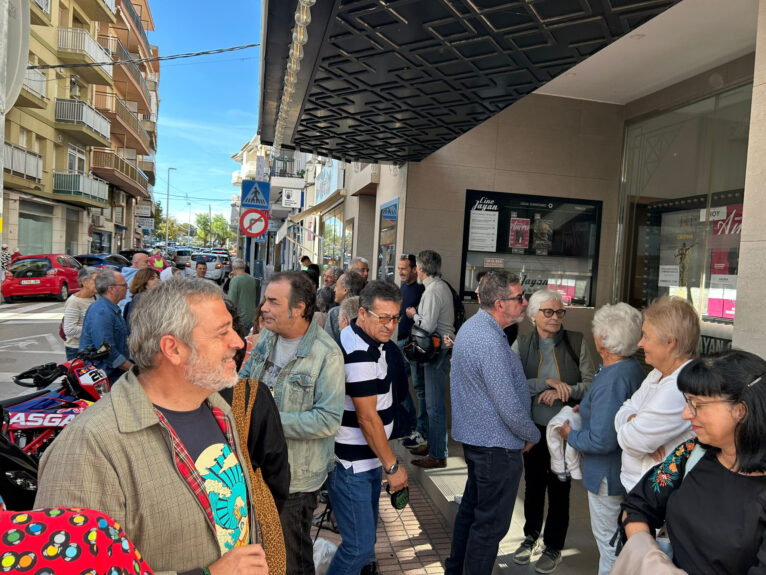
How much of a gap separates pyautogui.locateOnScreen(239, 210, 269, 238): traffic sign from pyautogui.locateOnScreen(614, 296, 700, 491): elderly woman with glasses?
7810 mm

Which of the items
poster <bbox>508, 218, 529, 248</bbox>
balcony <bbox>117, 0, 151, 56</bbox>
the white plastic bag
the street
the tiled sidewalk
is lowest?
the street

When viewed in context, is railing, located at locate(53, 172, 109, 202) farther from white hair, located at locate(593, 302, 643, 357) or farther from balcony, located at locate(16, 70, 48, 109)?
white hair, located at locate(593, 302, 643, 357)

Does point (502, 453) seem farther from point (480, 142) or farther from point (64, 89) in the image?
point (64, 89)

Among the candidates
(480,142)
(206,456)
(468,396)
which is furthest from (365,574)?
(480,142)

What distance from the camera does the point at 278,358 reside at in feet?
9.80

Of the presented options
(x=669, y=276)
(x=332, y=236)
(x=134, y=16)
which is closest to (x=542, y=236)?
(x=669, y=276)

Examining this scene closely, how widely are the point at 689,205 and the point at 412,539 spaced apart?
466 centimetres

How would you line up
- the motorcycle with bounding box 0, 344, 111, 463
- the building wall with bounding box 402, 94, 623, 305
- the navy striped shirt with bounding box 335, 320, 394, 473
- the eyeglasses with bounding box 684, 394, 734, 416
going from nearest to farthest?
1. the eyeglasses with bounding box 684, 394, 734, 416
2. the navy striped shirt with bounding box 335, 320, 394, 473
3. the motorcycle with bounding box 0, 344, 111, 463
4. the building wall with bounding box 402, 94, 623, 305

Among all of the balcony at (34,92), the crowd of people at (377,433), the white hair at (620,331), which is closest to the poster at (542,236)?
the crowd of people at (377,433)

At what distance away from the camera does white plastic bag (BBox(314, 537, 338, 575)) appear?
360 cm

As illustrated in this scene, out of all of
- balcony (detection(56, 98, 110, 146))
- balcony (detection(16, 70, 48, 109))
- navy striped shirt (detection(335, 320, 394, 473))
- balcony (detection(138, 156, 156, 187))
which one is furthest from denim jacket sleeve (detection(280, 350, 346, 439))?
balcony (detection(138, 156, 156, 187))

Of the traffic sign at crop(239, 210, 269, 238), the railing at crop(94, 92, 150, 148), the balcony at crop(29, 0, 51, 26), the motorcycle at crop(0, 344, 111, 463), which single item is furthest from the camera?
the railing at crop(94, 92, 150, 148)

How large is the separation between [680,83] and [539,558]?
17.7 ft

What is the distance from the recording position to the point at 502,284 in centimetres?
Result: 326
